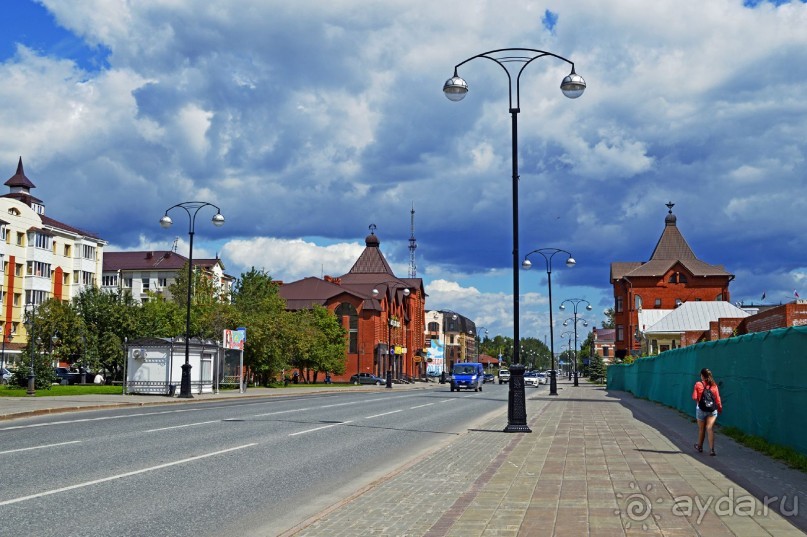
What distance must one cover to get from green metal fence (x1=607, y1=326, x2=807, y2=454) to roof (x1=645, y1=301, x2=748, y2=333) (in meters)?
36.0

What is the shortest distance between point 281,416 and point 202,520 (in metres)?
16.4

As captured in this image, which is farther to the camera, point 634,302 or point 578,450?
point 634,302

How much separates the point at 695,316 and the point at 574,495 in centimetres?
5710

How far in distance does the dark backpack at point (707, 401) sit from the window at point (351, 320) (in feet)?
300

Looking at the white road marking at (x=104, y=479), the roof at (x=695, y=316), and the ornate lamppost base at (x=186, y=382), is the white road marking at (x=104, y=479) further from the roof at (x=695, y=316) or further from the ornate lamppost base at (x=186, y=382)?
the roof at (x=695, y=316)

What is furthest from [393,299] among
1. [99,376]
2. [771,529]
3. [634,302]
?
[771,529]

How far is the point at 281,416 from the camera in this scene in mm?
24641

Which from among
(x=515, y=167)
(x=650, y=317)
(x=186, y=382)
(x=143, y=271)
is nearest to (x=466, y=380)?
(x=186, y=382)

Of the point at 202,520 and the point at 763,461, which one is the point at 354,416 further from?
the point at 202,520

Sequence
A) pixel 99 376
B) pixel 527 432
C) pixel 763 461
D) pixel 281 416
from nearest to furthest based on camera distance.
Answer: pixel 763 461, pixel 527 432, pixel 281 416, pixel 99 376

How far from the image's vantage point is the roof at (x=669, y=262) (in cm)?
9956

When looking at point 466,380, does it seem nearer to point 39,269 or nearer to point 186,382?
point 186,382

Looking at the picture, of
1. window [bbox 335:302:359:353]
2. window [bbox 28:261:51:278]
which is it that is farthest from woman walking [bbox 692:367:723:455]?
window [bbox 335:302:359:353]

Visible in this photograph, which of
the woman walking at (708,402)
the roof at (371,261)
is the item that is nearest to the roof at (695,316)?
the woman walking at (708,402)
